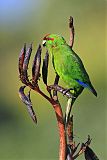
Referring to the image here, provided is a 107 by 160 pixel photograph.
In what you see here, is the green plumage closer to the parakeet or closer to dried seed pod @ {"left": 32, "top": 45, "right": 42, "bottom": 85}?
the parakeet

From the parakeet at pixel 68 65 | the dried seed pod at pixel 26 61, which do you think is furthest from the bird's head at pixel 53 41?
the dried seed pod at pixel 26 61

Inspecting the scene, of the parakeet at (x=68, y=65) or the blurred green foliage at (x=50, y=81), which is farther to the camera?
the blurred green foliage at (x=50, y=81)

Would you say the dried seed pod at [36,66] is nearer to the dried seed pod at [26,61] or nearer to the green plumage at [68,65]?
the dried seed pod at [26,61]

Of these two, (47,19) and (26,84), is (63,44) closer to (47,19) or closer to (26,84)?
(26,84)

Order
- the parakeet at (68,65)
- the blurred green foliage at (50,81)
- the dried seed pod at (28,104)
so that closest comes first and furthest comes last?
the dried seed pod at (28,104) < the parakeet at (68,65) < the blurred green foliage at (50,81)

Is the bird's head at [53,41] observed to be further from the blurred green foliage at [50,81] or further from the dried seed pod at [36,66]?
the blurred green foliage at [50,81]

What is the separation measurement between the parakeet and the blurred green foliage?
245cm

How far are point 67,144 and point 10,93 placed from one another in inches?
319

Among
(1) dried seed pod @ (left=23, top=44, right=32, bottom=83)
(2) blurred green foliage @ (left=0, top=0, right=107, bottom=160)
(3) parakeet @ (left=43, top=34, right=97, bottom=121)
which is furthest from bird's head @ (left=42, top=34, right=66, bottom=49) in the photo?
(2) blurred green foliage @ (left=0, top=0, right=107, bottom=160)

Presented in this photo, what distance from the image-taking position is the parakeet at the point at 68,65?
1310mm

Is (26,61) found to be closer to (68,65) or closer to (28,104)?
(28,104)

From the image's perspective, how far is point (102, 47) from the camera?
28.1 feet

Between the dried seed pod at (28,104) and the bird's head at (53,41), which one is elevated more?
the bird's head at (53,41)

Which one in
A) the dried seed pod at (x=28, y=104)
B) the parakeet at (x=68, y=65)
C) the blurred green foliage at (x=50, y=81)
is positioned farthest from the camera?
the blurred green foliage at (x=50, y=81)
